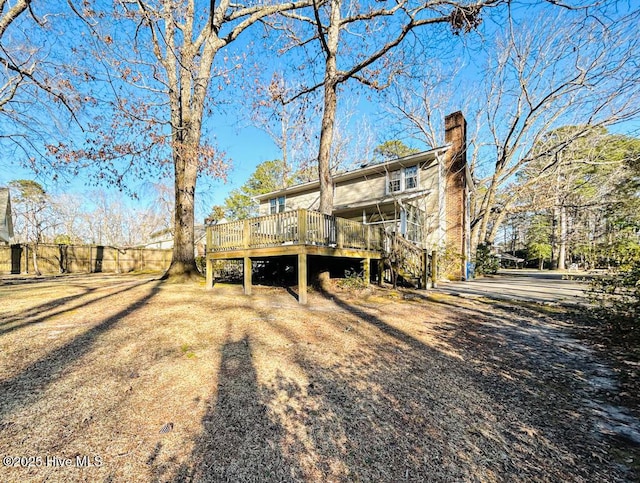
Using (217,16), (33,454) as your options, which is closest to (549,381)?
(33,454)

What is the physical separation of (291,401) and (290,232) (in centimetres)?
514

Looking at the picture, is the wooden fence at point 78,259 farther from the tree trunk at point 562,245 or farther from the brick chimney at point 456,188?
the tree trunk at point 562,245

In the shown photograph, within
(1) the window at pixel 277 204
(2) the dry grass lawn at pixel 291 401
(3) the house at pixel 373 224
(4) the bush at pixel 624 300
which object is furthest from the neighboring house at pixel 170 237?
(4) the bush at pixel 624 300

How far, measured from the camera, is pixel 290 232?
24.6 ft

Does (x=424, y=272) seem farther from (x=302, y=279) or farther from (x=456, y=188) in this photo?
(x=456, y=188)

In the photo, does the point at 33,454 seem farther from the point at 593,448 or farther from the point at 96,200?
the point at 96,200

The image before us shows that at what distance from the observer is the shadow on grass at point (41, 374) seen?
8.45ft

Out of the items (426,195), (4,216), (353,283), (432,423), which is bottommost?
(432,423)

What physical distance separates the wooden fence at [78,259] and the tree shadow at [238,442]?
Answer: 21.1 meters

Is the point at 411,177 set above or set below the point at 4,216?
above

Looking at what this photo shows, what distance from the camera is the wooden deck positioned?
7078mm

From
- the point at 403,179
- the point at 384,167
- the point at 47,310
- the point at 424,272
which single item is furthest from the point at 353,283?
the point at 384,167

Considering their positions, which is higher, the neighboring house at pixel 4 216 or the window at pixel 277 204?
the window at pixel 277 204

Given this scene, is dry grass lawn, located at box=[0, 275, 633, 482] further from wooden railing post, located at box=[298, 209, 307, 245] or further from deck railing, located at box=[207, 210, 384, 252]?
deck railing, located at box=[207, 210, 384, 252]
